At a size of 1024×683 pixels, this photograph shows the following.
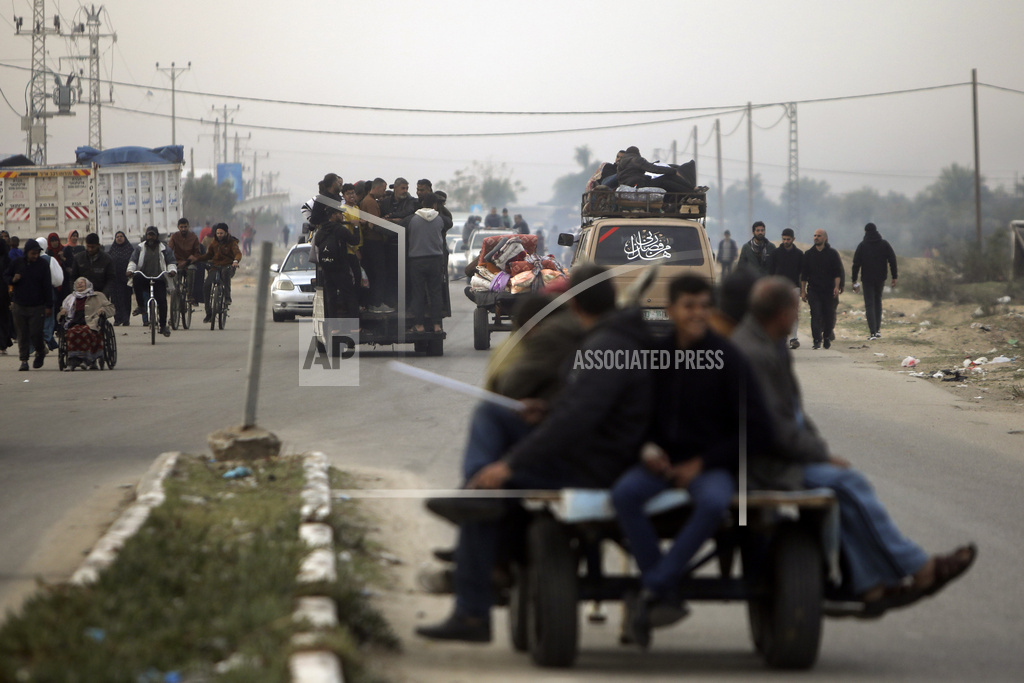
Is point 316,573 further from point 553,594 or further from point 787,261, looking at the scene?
point 787,261

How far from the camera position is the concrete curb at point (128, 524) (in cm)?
529

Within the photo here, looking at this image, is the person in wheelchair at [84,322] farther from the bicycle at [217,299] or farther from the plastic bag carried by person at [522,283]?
the bicycle at [217,299]

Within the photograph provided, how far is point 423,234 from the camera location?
16.2m

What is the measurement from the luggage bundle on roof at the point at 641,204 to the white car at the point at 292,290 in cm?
995

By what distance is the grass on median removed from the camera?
400cm

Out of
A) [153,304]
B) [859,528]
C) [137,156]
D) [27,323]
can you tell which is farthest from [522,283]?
[137,156]

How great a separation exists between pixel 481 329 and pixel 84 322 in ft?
19.0

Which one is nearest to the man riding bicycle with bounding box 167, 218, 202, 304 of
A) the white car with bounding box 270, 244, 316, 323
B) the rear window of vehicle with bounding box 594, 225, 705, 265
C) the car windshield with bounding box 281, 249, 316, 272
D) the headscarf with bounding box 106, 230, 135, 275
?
the headscarf with bounding box 106, 230, 135, 275

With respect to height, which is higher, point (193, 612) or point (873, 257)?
point (873, 257)

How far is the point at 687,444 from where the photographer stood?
4512 millimetres

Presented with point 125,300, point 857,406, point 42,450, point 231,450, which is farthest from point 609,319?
point 125,300

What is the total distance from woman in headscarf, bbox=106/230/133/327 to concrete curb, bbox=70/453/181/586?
49.7 feet

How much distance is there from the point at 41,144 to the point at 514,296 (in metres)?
40.3

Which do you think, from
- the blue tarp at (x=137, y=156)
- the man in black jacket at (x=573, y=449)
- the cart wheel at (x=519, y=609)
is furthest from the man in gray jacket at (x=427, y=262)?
the blue tarp at (x=137, y=156)
